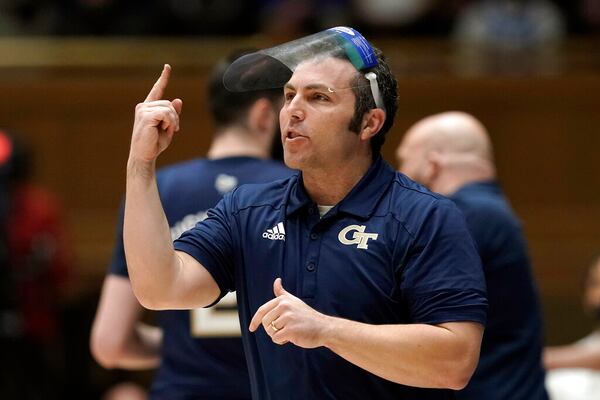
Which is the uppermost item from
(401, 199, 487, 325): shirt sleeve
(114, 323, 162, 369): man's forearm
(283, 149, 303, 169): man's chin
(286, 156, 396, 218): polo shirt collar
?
(283, 149, 303, 169): man's chin

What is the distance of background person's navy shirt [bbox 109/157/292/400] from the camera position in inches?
165

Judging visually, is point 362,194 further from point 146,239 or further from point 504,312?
point 504,312

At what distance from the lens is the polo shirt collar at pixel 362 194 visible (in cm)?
313

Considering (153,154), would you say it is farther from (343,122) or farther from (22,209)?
(22,209)

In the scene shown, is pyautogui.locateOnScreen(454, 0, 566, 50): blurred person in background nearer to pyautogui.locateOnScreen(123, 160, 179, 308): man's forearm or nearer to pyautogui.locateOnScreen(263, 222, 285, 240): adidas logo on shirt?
pyautogui.locateOnScreen(263, 222, 285, 240): adidas logo on shirt

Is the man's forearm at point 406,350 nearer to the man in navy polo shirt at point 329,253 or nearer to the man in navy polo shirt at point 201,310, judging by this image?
the man in navy polo shirt at point 329,253

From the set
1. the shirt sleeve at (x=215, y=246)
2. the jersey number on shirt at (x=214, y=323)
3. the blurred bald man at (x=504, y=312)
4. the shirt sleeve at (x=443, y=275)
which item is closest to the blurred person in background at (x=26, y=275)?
the jersey number on shirt at (x=214, y=323)

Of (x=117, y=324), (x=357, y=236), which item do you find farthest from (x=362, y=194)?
(x=117, y=324)

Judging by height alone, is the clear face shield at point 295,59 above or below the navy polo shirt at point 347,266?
above

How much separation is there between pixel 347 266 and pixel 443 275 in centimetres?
25

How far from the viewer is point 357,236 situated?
309 centimetres

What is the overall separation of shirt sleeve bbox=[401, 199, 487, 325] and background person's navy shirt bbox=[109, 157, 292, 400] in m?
1.31

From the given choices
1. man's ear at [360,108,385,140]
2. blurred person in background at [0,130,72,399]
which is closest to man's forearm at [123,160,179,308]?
man's ear at [360,108,385,140]

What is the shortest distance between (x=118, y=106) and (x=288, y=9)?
1.62 meters
